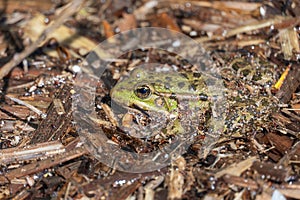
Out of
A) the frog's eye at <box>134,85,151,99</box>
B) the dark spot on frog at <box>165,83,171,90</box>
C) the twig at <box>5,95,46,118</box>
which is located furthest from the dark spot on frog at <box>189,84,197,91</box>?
the twig at <box>5,95,46,118</box>

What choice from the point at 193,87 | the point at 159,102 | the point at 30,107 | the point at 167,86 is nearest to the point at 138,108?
the point at 159,102

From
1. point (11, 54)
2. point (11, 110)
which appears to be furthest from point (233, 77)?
point (11, 54)

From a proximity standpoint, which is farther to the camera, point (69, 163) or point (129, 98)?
point (129, 98)

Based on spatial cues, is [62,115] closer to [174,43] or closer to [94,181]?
[94,181]

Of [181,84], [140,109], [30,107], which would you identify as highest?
[181,84]

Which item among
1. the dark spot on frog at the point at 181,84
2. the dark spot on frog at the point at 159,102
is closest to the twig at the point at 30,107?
the dark spot on frog at the point at 159,102

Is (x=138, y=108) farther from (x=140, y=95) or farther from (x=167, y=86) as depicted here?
(x=167, y=86)

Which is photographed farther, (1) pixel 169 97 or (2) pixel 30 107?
(2) pixel 30 107

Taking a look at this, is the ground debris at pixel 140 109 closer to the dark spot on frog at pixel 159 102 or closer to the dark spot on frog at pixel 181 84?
the dark spot on frog at pixel 159 102
